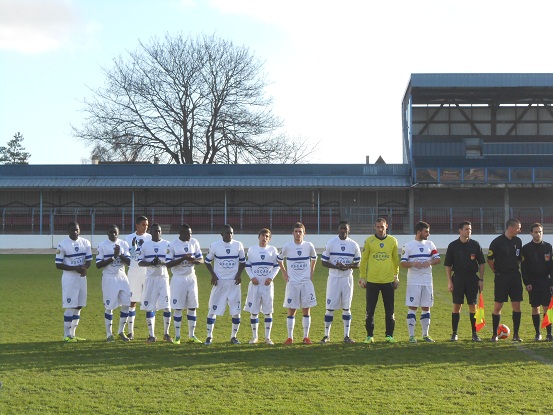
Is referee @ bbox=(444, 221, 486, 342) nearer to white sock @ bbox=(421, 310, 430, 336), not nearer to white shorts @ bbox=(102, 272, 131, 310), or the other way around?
white sock @ bbox=(421, 310, 430, 336)

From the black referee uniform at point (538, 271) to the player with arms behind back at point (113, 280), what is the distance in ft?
20.2

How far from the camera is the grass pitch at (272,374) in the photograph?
7.02 metres

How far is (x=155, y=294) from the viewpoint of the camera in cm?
1073

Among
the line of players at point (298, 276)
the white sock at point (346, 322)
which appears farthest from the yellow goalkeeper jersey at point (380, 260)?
the white sock at point (346, 322)

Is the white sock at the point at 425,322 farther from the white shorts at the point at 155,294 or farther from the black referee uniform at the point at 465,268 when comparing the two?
the white shorts at the point at 155,294

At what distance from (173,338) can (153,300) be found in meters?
0.71

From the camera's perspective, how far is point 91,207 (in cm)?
4156

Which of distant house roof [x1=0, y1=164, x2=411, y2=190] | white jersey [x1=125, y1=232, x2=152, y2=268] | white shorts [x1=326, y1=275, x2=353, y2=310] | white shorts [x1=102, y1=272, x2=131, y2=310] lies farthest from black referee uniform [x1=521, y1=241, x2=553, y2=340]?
distant house roof [x1=0, y1=164, x2=411, y2=190]

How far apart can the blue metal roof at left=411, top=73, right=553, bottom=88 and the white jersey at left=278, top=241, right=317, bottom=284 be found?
104 ft

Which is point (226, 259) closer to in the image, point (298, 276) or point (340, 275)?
point (298, 276)

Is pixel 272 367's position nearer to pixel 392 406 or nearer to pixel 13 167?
pixel 392 406

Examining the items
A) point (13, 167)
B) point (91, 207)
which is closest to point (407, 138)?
point (91, 207)

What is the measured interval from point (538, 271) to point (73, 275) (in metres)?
7.13

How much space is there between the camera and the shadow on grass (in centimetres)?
881
